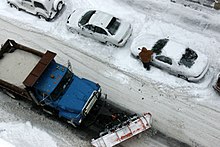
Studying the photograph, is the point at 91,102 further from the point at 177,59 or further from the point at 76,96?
the point at 177,59

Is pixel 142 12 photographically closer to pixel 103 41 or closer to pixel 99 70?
pixel 103 41

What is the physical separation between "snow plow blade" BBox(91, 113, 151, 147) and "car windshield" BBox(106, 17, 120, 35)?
211 inches

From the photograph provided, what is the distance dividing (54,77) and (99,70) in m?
3.51

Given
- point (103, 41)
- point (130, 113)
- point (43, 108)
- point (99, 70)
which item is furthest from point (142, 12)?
point (43, 108)

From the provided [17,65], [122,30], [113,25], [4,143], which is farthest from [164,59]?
[4,143]

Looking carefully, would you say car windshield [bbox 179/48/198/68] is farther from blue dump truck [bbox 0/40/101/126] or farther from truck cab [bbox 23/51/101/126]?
truck cab [bbox 23/51/101/126]

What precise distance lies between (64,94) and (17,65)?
288cm

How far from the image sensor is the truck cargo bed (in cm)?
1669

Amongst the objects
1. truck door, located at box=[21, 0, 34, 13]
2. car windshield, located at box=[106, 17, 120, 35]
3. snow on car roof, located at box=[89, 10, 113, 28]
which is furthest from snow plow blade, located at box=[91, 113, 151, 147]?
truck door, located at box=[21, 0, 34, 13]

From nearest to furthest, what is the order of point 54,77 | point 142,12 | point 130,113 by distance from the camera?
1. point 54,77
2. point 130,113
3. point 142,12

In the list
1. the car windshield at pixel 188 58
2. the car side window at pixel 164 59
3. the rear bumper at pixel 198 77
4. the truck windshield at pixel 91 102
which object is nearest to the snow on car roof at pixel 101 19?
the car side window at pixel 164 59

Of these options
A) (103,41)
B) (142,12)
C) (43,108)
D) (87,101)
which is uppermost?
(142,12)

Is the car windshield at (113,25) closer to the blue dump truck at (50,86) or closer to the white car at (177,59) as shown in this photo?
the white car at (177,59)

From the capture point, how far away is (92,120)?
55.2ft
